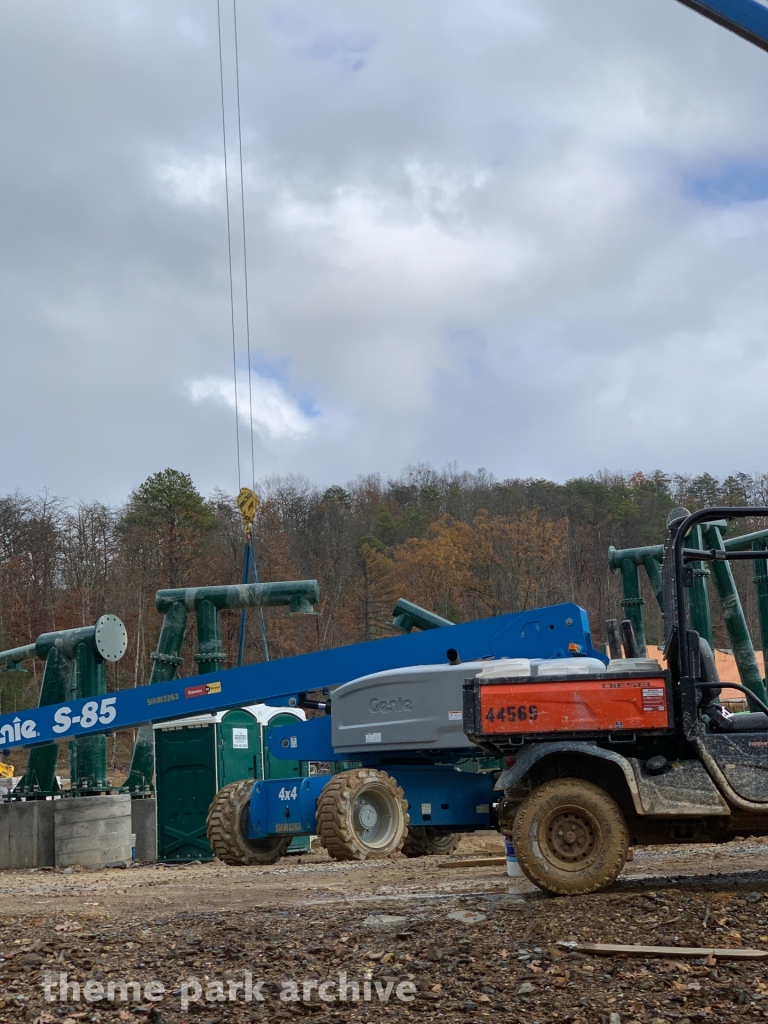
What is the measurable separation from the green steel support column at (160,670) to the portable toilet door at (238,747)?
1.18m

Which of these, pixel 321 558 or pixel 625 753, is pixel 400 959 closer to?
pixel 625 753

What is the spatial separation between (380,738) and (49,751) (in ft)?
25.9

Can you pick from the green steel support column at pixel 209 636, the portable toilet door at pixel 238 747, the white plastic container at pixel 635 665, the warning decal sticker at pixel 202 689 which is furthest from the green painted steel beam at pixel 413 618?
the white plastic container at pixel 635 665

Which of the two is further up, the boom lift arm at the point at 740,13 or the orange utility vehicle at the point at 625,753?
the boom lift arm at the point at 740,13

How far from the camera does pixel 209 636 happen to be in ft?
56.1

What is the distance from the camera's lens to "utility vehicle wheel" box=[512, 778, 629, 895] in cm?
759

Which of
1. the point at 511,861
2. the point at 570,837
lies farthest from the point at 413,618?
the point at 570,837

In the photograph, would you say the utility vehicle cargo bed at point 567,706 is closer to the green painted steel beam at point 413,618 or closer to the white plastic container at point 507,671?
the white plastic container at point 507,671

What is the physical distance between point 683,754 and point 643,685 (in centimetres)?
61

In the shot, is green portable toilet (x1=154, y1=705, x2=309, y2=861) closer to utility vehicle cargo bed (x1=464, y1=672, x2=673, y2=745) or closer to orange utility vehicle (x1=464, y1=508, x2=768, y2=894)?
orange utility vehicle (x1=464, y1=508, x2=768, y2=894)

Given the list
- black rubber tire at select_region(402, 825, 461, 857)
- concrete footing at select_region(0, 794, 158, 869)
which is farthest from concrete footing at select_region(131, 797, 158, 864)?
black rubber tire at select_region(402, 825, 461, 857)

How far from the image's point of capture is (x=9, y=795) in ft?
57.3

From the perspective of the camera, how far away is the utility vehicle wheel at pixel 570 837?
759 centimetres

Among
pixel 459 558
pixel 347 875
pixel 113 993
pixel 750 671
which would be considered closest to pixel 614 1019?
pixel 113 993
